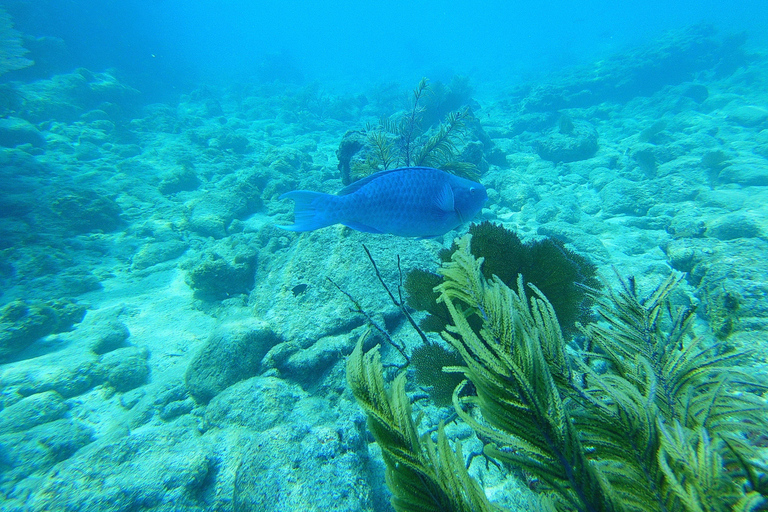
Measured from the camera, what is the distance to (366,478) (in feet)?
7.22

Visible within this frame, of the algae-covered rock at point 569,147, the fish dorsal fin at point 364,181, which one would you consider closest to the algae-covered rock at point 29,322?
the fish dorsal fin at point 364,181

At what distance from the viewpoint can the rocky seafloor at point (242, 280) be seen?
233 cm

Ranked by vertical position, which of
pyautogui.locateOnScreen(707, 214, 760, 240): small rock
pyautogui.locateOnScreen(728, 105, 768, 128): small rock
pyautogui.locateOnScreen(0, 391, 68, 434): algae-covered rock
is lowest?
pyautogui.locateOnScreen(0, 391, 68, 434): algae-covered rock

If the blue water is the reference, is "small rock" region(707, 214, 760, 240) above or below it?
below

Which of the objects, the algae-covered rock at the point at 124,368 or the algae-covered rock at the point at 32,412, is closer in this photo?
the algae-covered rock at the point at 32,412

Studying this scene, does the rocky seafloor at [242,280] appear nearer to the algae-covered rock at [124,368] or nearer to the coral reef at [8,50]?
the algae-covered rock at [124,368]

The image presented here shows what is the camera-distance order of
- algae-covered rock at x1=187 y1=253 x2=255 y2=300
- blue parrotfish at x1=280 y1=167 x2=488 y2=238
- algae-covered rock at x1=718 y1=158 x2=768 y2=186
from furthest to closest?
algae-covered rock at x1=718 y1=158 x2=768 y2=186 < algae-covered rock at x1=187 y1=253 x2=255 y2=300 < blue parrotfish at x1=280 y1=167 x2=488 y2=238

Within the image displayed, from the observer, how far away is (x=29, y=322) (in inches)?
220

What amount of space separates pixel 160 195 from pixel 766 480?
14514 millimetres

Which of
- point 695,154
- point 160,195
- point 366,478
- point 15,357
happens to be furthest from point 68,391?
point 695,154

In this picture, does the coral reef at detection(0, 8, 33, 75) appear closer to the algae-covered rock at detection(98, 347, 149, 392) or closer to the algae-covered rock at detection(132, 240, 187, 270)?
the algae-covered rock at detection(132, 240, 187, 270)

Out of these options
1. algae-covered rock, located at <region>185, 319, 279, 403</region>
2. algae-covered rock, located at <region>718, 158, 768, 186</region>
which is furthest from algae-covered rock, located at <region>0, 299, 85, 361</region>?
algae-covered rock, located at <region>718, 158, 768, 186</region>

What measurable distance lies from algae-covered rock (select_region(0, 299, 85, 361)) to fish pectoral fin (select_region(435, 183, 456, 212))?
819 centimetres

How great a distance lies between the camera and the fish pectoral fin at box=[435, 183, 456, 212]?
2338 millimetres
